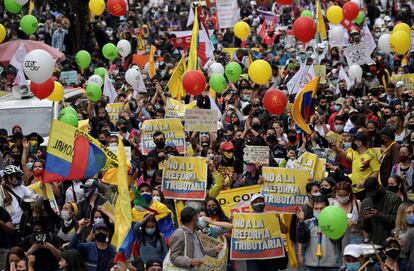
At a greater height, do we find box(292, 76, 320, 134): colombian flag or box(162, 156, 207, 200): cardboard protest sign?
box(292, 76, 320, 134): colombian flag

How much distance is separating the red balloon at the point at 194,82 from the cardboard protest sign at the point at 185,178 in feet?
15.4

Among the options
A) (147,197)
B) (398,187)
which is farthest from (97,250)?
(398,187)

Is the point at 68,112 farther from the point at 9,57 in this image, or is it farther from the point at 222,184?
the point at 9,57

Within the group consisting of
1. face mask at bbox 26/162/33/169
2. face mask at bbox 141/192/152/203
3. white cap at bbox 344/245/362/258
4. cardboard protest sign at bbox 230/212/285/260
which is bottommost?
cardboard protest sign at bbox 230/212/285/260

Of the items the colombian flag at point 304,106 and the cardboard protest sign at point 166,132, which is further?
the cardboard protest sign at point 166,132

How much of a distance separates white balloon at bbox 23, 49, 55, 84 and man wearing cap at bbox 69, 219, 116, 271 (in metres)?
6.25

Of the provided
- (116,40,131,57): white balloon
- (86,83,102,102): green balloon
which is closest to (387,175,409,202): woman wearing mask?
(86,83,102,102): green balloon

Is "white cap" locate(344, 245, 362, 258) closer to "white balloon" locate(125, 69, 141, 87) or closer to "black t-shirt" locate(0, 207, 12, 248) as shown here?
"black t-shirt" locate(0, 207, 12, 248)

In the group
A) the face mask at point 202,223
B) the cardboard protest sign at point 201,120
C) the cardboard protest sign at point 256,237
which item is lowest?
the cardboard protest sign at point 256,237

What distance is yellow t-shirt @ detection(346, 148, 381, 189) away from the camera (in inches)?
678

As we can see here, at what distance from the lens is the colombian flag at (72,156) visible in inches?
653

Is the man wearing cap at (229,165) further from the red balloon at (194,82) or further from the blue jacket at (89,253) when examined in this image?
the blue jacket at (89,253)

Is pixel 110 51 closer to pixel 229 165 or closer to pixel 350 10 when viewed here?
pixel 350 10

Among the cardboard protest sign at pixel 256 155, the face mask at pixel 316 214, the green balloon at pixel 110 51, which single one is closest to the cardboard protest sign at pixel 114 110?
the green balloon at pixel 110 51
